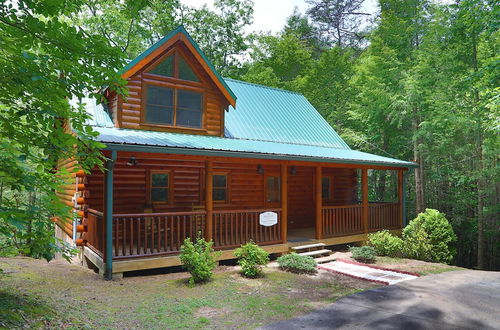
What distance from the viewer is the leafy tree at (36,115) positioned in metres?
4.04

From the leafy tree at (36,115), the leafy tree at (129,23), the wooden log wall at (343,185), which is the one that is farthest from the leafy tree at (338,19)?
the leafy tree at (36,115)

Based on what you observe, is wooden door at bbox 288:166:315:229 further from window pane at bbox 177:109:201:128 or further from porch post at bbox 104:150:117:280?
porch post at bbox 104:150:117:280

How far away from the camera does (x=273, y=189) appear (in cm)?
1488

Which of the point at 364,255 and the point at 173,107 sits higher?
the point at 173,107

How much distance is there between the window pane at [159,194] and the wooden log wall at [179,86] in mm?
2052

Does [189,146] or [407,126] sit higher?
[407,126]

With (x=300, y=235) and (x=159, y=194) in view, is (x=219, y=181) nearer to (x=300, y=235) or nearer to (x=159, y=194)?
(x=159, y=194)

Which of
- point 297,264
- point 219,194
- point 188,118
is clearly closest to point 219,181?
point 219,194

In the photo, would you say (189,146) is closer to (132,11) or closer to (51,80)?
(51,80)

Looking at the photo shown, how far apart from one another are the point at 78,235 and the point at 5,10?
28.3ft

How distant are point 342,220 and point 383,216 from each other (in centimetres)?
257

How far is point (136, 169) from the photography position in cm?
1147

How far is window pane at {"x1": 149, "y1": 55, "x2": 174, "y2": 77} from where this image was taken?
1173 centimetres

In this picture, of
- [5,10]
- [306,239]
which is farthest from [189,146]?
[306,239]
